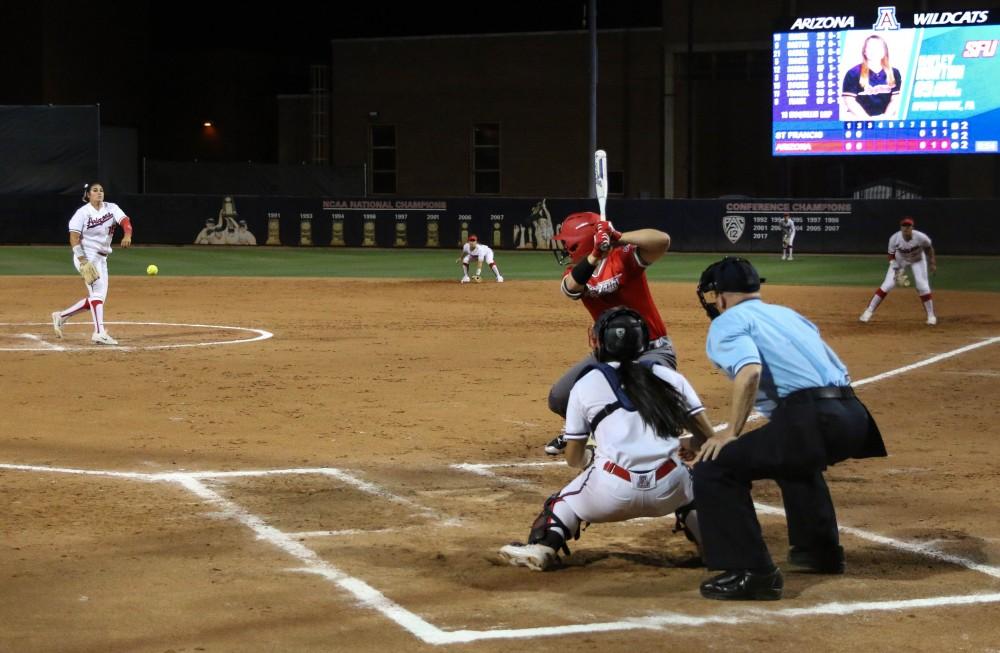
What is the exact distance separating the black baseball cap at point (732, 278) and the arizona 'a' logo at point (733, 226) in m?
34.8

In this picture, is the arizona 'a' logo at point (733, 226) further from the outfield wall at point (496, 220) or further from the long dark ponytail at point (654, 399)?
the long dark ponytail at point (654, 399)

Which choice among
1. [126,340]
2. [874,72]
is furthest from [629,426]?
[874,72]

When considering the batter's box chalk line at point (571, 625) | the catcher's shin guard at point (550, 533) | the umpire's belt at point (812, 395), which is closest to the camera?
the batter's box chalk line at point (571, 625)

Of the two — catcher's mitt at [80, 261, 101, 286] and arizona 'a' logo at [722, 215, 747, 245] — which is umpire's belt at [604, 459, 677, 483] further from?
arizona 'a' logo at [722, 215, 747, 245]

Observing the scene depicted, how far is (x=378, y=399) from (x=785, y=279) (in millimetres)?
20461

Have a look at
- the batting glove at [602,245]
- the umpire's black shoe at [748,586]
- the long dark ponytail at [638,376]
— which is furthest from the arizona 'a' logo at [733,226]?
the umpire's black shoe at [748,586]

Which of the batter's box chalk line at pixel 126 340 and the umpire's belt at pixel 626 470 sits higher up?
the umpire's belt at pixel 626 470

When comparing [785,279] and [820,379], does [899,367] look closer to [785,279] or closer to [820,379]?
[820,379]

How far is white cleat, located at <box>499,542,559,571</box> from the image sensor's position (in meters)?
7.38

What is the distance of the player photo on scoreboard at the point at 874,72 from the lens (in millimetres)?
37156

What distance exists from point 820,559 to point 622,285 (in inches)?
101

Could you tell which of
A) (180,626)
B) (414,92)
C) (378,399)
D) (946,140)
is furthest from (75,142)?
(180,626)

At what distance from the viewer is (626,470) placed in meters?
7.19

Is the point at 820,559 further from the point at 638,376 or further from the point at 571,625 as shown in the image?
the point at 571,625
